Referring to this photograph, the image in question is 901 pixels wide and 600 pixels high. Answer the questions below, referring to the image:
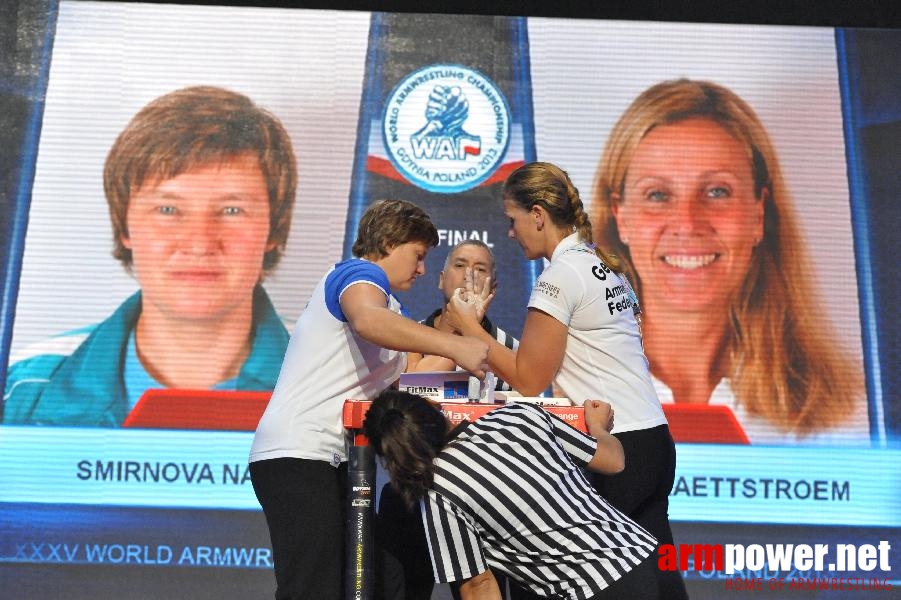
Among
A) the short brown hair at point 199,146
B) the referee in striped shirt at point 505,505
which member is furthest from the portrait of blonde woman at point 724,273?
the referee in striped shirt at point 505,505

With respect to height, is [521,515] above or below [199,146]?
below

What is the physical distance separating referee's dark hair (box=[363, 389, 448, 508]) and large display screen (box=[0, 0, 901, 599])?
252 cm

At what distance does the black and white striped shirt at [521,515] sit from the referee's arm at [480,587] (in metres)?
0.03

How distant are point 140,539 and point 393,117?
7.03ft

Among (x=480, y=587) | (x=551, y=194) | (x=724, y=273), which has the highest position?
(x=724, y=273)

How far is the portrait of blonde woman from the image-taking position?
458cm

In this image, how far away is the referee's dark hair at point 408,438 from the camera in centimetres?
202

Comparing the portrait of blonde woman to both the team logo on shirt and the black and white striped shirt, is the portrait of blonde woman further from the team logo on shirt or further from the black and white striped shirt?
the black and white striped shirt

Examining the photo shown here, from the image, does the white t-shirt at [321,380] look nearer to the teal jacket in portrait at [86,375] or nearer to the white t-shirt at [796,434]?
the teal jacket in portrait at [86,375]

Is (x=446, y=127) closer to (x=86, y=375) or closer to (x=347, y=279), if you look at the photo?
(x=86, y=375)

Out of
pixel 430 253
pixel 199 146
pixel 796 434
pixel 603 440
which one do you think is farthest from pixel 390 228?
pixel 796 434

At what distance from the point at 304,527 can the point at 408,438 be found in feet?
1.25

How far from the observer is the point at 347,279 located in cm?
225

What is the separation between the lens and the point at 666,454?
8.02ft
